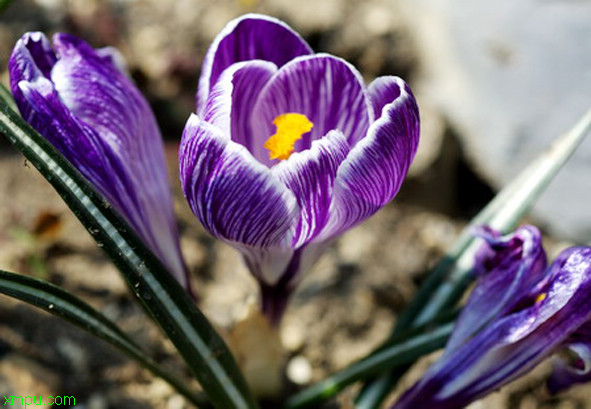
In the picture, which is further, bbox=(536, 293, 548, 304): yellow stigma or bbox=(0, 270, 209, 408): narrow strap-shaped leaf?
bbox=(536, 293, 548, 304): yellow stigma

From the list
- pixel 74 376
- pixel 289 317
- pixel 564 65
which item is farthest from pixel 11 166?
pixel 564 65

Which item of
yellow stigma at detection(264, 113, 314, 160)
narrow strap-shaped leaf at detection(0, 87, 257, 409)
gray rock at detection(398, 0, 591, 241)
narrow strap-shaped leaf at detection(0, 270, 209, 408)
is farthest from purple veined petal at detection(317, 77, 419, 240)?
gray rock at detection(398, 0, 591, 241)

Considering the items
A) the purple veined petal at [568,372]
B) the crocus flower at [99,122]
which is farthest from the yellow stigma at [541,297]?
the crocus flower at [99,122]

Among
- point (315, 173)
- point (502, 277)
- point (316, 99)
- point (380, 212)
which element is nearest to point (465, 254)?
point (502, 277)

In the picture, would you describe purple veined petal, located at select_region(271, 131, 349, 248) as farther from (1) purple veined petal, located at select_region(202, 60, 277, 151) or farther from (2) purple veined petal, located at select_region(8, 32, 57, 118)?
(2) purple veined petal, located at select_region(8, 32, 57, 118)

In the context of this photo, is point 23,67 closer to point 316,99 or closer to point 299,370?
point 316,99

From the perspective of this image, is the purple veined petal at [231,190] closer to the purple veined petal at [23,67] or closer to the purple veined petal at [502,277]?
the purple veined petal at [23,67]
